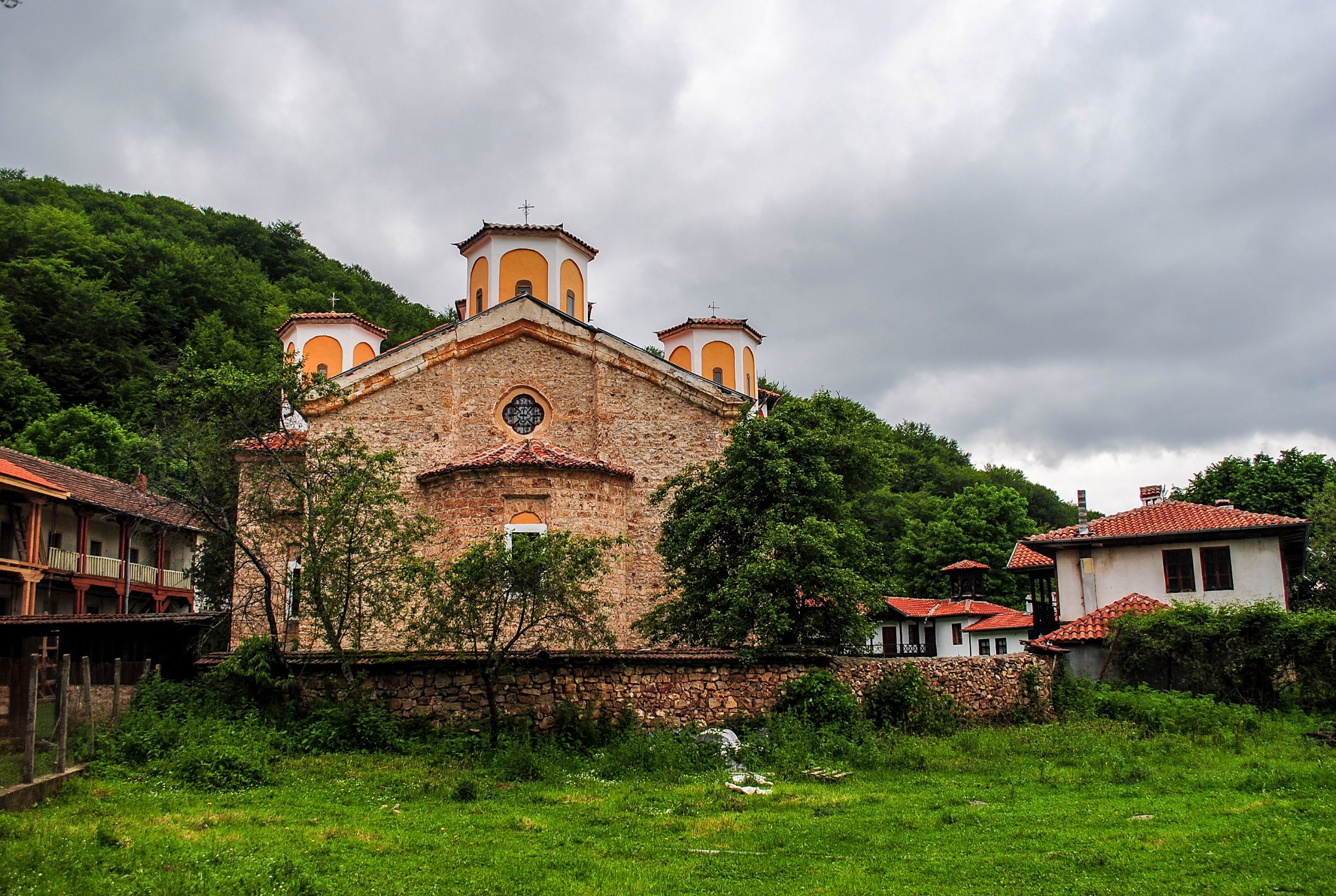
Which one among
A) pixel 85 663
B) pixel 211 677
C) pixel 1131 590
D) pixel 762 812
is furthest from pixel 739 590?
pixel 1131 590

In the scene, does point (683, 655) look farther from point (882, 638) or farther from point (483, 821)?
point (882, 638)

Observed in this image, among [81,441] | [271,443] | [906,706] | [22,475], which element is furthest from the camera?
[81,441]

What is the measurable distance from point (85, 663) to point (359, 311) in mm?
40165

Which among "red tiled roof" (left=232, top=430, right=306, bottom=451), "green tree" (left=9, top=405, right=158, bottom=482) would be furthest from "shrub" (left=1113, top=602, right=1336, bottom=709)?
"green tree" (left=9, top=405, right=158, bottom=482)

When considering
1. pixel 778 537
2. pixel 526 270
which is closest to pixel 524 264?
pixel 526 270

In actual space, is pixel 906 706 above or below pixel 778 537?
below

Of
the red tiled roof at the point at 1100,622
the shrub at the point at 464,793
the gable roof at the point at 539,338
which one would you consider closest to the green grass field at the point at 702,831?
the shrub at the point at 464,793

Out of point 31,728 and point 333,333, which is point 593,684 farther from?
point 333,333

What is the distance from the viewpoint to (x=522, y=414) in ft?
65.2

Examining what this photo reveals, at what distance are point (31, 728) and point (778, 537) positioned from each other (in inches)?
396

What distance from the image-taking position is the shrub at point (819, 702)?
1397cm

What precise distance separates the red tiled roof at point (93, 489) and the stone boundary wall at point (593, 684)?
1254 cm

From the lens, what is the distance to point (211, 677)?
45.2ft

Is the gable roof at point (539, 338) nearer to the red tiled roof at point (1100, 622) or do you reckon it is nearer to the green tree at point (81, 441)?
the red tiled roof at point (1100, 622)
